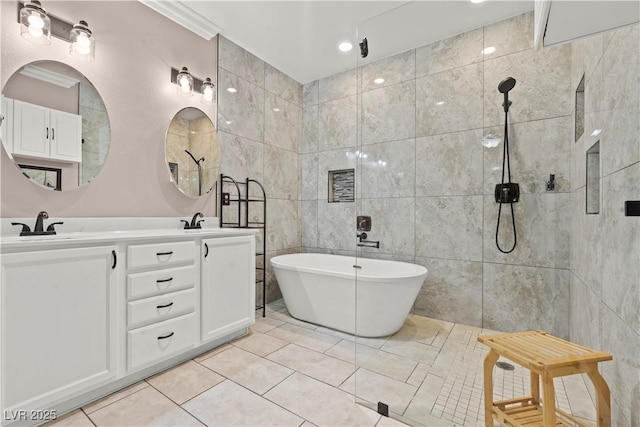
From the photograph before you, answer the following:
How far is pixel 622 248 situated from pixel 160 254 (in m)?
2.14

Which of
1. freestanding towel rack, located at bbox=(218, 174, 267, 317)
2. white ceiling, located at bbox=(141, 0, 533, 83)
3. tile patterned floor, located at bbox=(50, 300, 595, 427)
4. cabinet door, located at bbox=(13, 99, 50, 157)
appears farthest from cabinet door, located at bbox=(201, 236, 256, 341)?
white ceiling, located at bbox=(141, 0, 533, 83)

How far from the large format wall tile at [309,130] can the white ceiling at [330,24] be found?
0.39m

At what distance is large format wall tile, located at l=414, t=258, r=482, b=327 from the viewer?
5.42ft

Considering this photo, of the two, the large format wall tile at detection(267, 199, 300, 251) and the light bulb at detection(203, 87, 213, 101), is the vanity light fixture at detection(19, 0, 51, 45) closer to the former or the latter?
the light bulb at detection(203, 87, 213, 101)

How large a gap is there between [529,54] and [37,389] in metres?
2.87

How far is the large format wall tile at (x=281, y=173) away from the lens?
3250 millimetres

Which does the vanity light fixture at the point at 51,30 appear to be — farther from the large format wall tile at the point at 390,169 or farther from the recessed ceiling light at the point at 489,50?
the recessed ceiling light at the point at 489,50

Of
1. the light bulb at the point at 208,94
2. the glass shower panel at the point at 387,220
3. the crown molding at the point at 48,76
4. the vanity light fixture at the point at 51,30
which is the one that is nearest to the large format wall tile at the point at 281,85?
the light bulb at the point at 208,94

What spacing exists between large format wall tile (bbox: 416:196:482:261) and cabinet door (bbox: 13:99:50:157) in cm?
231

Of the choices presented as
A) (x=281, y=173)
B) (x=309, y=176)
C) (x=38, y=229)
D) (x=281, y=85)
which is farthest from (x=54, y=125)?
(x=309, y=176)

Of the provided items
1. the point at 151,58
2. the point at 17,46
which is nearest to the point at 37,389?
the point at 17,46

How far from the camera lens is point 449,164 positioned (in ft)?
5.65

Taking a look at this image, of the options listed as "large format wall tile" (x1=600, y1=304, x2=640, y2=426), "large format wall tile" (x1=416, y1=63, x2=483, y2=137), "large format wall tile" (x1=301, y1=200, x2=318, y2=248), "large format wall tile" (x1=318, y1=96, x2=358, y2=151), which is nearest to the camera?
"large format wall tile" (x1=600, y1=304, x2=640, y2=426)

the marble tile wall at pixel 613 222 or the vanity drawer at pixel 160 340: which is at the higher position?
the marble tile wall at pixel 613 222
